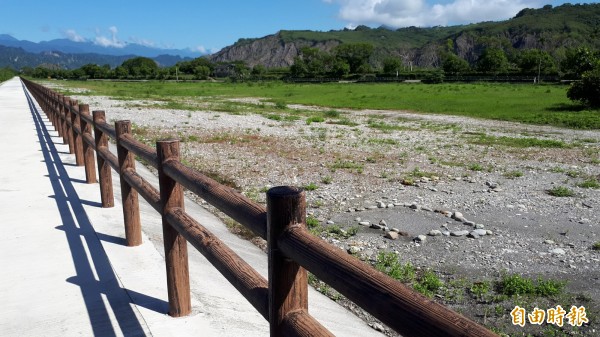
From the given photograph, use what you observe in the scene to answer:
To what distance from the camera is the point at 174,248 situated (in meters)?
3.63

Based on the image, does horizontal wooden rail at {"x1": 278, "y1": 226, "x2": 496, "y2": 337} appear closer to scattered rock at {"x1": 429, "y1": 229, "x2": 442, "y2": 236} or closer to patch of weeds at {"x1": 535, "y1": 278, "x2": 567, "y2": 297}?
patch of weeds at {"x1": 535, "y1": 278, "x2": 567, "y2": 297}

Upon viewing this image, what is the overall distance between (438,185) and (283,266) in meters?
8.71

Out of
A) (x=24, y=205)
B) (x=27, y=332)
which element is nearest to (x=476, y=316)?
(x=27, y=332)

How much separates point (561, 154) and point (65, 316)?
558 inches

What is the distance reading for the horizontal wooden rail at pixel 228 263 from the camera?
2357 millimetres

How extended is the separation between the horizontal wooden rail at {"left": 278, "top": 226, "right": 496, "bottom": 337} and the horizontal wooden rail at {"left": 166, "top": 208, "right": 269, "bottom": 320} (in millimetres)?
495

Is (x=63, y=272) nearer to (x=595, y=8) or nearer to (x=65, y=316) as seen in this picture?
(x=65, y=316)

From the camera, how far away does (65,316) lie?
3650 millimetres

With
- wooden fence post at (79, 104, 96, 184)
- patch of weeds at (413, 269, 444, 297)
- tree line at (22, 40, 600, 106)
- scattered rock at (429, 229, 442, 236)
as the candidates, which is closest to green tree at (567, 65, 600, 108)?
tree line at (22, 40, 600, 106)

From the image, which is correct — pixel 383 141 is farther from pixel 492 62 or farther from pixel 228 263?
pixel 492 62

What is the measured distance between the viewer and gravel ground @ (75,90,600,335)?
6.36 meters

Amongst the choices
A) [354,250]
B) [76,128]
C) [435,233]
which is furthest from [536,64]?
[76,128]

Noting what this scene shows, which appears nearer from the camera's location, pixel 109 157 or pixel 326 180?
pixel 109 157

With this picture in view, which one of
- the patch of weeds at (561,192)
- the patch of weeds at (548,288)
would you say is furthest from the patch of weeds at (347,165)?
the patch of weeds at (548,288)
